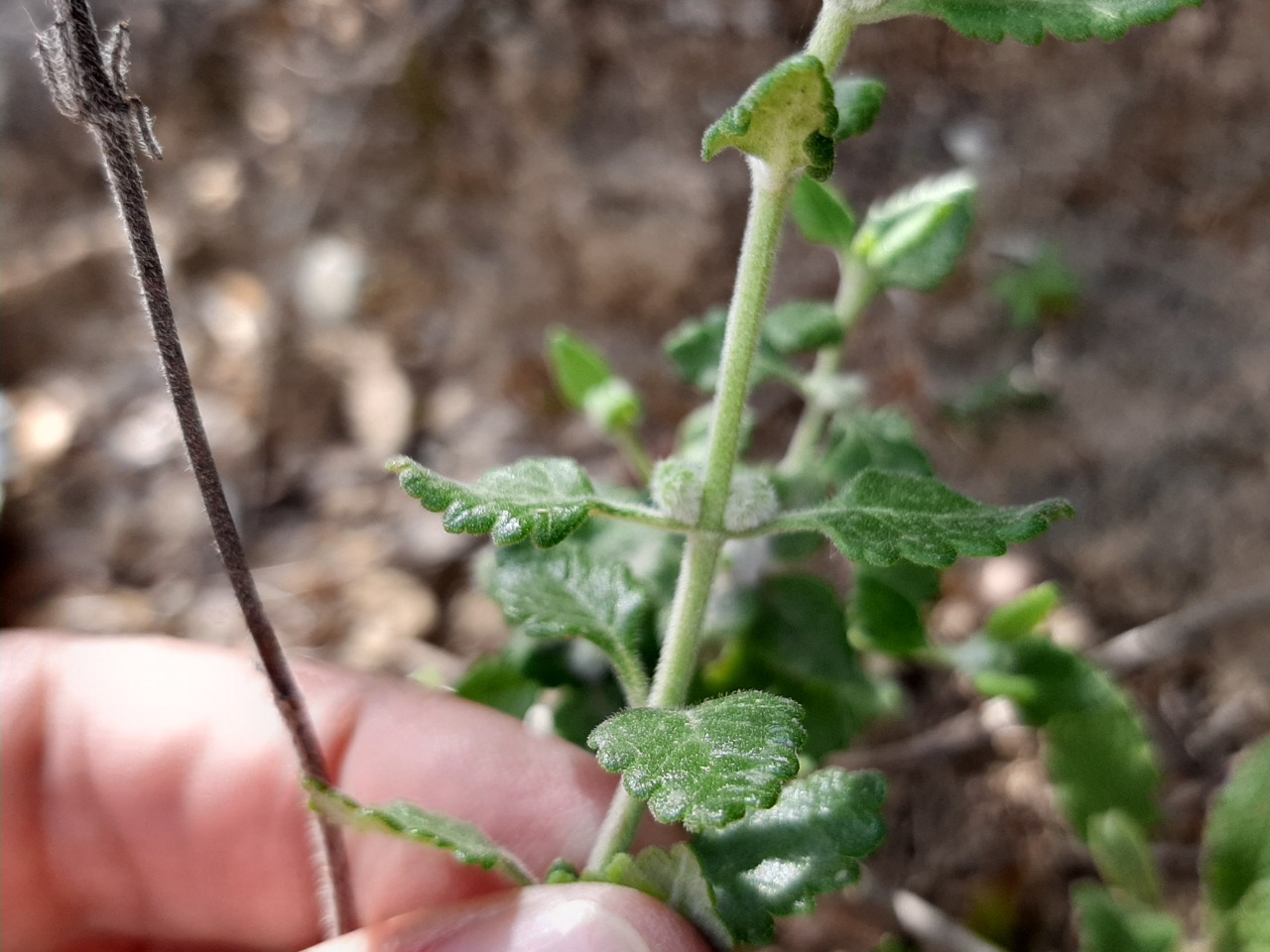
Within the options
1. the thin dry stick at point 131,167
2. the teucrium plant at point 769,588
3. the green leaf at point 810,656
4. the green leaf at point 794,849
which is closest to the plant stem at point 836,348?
the teucrium plant at point 769,588

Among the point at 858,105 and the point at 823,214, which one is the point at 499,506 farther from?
the point at 823,214

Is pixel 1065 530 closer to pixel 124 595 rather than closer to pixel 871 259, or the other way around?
pixel 871 259

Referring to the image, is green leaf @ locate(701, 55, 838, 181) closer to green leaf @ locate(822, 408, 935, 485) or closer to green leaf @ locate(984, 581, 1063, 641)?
green leaf @ locate(822, 408, 935, 485)

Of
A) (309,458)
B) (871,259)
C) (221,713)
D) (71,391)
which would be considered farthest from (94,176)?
(871,259)

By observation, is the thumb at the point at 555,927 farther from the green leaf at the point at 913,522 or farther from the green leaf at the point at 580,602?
the green leaf at the point at 913,522

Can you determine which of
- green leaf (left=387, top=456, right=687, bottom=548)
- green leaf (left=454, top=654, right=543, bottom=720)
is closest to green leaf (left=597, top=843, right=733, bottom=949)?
green leaf (left=387, top=456, right=687, bottom=548)

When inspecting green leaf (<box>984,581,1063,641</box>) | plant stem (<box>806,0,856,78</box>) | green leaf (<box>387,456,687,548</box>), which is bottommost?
green leaf (<box>984,581,1063,641</box>)
